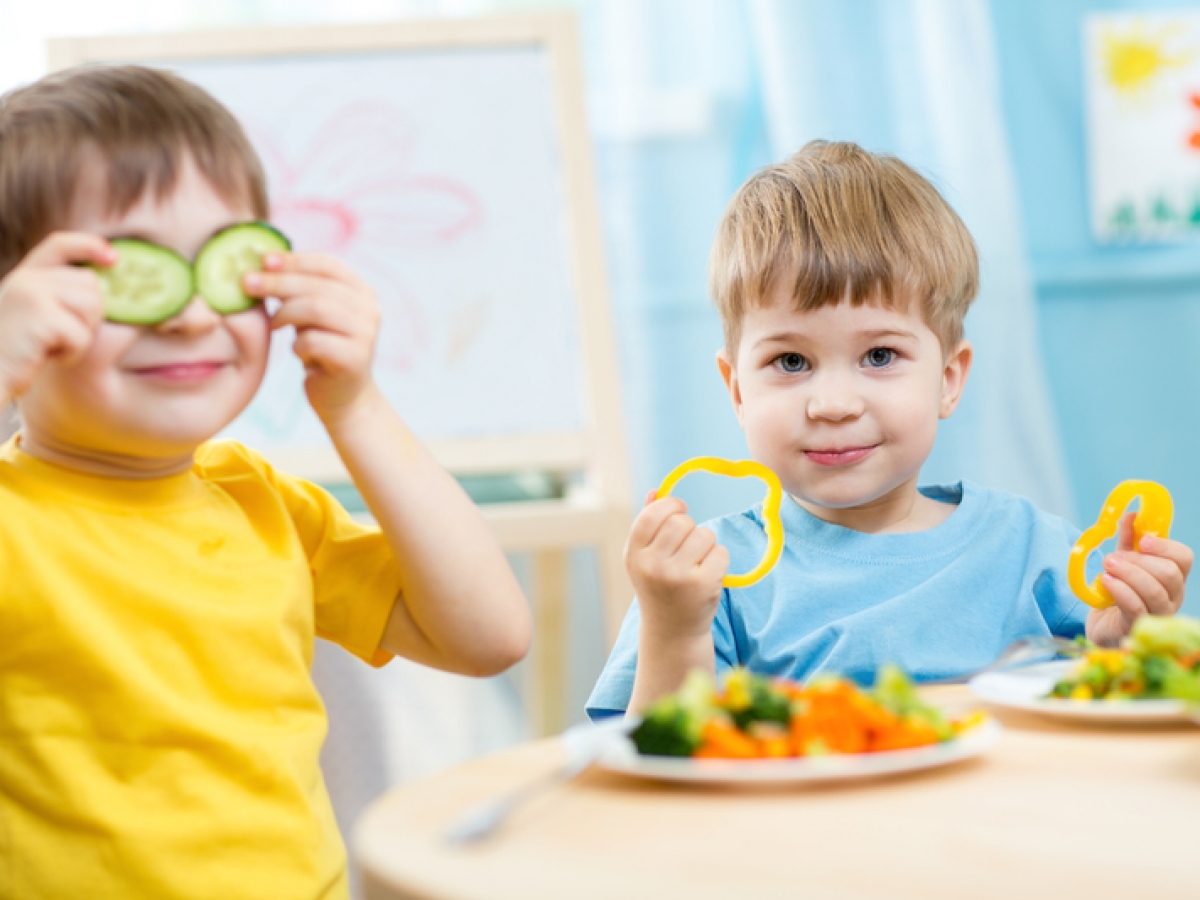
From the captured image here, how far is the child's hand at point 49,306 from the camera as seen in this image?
0.71 meters

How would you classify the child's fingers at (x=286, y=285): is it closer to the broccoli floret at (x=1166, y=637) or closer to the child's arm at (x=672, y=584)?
the child's arm at (x=672, y=584)

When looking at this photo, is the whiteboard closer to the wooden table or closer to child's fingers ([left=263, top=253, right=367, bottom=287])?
child's fingers ([left=263, top=253, right=367, bottom=287])

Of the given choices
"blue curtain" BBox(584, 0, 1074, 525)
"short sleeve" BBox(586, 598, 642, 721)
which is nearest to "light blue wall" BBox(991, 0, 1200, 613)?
"blue curtain" BBox(584, 0, 1074, 525)

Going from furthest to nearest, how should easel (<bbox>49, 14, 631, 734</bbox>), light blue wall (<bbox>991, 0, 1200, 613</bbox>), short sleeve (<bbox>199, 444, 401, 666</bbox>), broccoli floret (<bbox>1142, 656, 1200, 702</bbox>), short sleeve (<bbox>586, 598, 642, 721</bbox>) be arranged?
light blue wall (<bbox>991, 0, 1200, 613</bbox>) → easel (<bbox>49, 14, 631, 734</bbox>) → short sleeve (<bbox>586, 598, 642, 721</bbox>) → short sleeve (<bbox>199, 444, 401, 666</bbox>) → broccoli floret (<bbox>1142, 656, 1200, 702</bbox>)

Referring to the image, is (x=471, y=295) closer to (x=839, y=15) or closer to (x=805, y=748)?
(x=839, y=15)

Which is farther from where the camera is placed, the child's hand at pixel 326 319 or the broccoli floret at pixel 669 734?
the child's hand at pixel 326 319

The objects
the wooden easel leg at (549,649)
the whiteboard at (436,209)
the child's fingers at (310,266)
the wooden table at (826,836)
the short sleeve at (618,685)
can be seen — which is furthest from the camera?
the wooden easel leg at (549,649)

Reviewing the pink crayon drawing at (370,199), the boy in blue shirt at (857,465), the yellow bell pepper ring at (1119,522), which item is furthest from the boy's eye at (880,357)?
the pink crayon drawing at (370,199)

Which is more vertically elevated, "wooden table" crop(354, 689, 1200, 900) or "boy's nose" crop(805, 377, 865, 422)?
"boy's nose" crop(805, 377, 865, 422)

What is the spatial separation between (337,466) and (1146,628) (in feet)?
4.22

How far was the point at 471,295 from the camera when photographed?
190 centimetres

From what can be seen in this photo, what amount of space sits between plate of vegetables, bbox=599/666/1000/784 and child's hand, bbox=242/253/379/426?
1.04 feet

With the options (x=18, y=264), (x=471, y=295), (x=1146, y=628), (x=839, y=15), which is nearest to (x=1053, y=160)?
(x=839, y=15)

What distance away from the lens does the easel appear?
5.67 ft
